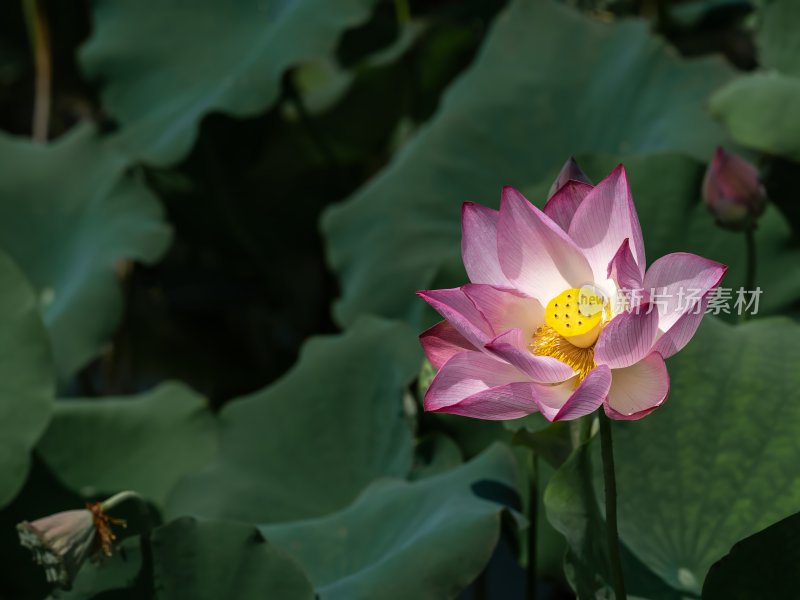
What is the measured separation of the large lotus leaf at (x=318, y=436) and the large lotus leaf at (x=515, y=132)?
182 millimetres

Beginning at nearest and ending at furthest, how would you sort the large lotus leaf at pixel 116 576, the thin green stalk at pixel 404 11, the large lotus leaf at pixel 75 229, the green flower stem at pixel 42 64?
the large lotus leaf at pixel 116 576 → the large lotus leaf at pixel 75 229 → the thin green stalk at pixel 404 11 → the green flower stem at pixel 42 64

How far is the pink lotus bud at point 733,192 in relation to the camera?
122 cm

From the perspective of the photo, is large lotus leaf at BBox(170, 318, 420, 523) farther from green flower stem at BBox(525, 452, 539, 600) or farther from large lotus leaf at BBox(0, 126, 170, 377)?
large lotus leaf at BBox(0, 126, 170, 377)

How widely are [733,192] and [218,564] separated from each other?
69 cm

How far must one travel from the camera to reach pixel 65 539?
935 millimetres

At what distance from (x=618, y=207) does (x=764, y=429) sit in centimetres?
38

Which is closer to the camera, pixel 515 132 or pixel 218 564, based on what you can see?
pixel 218 564

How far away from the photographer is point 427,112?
240cm

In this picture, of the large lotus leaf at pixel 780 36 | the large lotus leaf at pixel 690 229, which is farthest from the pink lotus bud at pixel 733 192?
the large lotus leaf at pixel 780 36

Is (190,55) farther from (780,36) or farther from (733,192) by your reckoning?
(733,192)

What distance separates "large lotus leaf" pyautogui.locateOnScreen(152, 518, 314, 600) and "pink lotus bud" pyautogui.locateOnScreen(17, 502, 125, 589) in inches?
3.1

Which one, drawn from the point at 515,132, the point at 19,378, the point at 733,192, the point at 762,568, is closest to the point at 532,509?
the point at 762,568

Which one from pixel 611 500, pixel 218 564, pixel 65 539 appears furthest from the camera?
pixel 218 564

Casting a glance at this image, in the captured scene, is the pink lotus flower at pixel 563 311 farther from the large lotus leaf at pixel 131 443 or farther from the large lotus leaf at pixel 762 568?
the large lotus leaf at pixel 131 443
